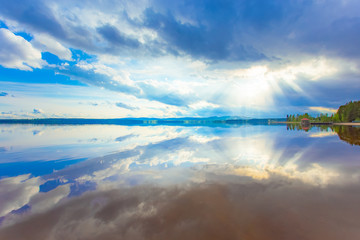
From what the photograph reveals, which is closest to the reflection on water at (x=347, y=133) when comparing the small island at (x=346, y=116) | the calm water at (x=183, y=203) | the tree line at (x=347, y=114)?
the calm water at (x=183, y=203)

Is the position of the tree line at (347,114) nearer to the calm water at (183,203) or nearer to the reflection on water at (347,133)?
the reflection on water at (347,133)

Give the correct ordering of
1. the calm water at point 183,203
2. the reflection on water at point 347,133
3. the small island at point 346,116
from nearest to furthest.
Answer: the calm water at point 183,203 → the reflection on water at point 347,133 → the small island at point 346,116

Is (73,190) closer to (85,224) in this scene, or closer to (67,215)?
(67,215)

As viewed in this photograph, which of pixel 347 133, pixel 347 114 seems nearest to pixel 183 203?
pixel 347 133

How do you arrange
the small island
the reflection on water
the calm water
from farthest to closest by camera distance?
the small island < the reflection on water < the calm water

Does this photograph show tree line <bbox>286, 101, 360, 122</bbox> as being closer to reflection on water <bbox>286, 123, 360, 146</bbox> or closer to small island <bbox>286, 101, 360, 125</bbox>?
small island <bbox>286, 101, 360, 125</bbox>

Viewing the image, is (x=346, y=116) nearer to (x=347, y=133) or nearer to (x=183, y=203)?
(x=347, y=133)

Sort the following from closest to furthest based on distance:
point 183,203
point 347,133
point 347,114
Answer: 1. point 183,203
2. point 347,133
3. point 347,114

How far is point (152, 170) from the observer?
48.5 feet

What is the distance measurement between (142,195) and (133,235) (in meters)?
3.42

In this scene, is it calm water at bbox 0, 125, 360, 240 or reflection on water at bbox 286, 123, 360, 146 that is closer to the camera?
calm water at bbox 0, 125, 360, 240

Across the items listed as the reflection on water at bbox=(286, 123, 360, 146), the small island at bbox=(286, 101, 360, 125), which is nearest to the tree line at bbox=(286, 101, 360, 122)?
the small island at bbox=(286, 101, 360, 125)

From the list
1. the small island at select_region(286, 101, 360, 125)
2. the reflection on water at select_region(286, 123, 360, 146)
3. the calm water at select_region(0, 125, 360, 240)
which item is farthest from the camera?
the small island at select_region(286, 101, 360, 125)

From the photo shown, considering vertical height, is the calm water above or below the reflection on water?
below
